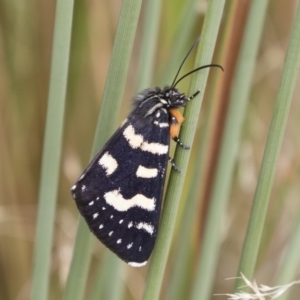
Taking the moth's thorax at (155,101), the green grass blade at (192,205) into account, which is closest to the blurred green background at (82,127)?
the green grass blade at (192,205)

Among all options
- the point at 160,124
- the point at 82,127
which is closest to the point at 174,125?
the point at 160,124

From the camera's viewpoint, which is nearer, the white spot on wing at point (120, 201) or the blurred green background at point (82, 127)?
the white spot on wing at point (120, 201)

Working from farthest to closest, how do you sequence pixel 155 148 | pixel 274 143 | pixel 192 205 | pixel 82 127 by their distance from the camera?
pixel 82 127 < pixel 192 205 < pixel 155 148 < pixel 274 143

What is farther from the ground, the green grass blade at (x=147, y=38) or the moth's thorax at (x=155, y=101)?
the green grass blade at (x=147, y=38)

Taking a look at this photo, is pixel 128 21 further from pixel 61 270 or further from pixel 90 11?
pixel 61 270

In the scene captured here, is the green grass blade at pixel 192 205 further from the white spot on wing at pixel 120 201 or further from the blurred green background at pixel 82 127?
the white spot on wing at pixel 120 201

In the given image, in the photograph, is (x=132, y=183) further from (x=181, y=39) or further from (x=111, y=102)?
(x=181, y=39)
